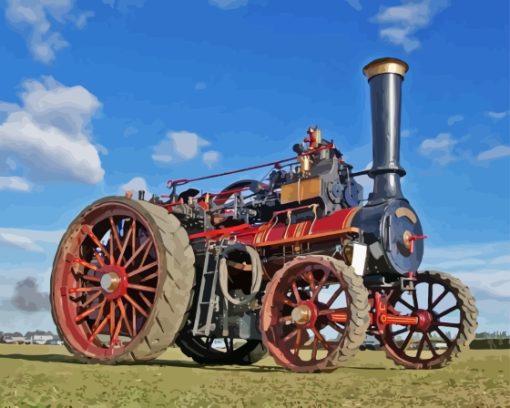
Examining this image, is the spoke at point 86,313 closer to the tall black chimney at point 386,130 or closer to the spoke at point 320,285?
the spoke at point 320,285

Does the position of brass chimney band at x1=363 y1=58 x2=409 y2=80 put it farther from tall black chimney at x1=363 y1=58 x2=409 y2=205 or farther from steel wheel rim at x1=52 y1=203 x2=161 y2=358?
steel wheel rim at x1=52 y1=203 x2=161 y2=358

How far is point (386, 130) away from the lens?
1257 centimetres

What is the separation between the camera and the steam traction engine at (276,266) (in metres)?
11.4

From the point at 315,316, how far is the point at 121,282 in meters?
4.92

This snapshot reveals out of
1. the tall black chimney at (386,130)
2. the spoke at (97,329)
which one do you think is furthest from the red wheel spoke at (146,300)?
the tall black chimney at (386,130)

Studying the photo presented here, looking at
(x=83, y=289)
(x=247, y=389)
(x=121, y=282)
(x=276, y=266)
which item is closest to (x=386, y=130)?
(x=276, y=266)

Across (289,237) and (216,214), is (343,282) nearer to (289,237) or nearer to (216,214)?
(289,237)

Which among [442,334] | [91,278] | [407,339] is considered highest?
[91,278]

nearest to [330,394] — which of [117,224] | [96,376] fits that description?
[96,376]

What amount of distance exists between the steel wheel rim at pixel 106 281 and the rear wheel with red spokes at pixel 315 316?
2.87m

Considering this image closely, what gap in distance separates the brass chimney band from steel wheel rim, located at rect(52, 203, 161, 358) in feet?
18.5

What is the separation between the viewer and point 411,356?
44.2ft

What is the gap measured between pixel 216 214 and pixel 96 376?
6.08 m

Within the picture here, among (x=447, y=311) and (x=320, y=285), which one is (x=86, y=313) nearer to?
(x=320, y=285)
